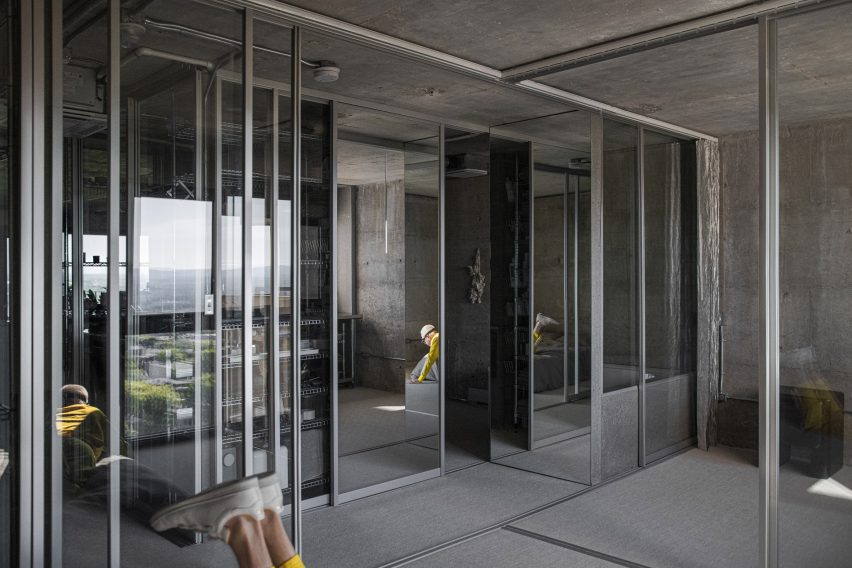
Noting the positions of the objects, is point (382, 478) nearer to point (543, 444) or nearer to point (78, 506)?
point (543, 444)

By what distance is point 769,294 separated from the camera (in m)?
3.32

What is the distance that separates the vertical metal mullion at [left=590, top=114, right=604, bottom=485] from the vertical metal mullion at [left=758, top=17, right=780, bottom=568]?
5.82 ft

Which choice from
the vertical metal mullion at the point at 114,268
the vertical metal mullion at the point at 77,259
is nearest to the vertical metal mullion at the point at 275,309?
the vertical metal mullion at the point at 114,268

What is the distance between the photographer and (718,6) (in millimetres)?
3316

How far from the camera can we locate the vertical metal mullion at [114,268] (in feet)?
8.74

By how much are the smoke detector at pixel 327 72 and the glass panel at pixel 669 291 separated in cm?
276

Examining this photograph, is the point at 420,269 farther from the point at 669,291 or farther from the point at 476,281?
the point at 669,291

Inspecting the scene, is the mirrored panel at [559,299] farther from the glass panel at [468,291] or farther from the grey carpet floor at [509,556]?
the grey carpet floor at [509,556]

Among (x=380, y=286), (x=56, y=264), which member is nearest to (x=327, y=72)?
(x=380, y=286)

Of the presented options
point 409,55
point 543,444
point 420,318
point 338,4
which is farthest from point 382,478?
point 338,4

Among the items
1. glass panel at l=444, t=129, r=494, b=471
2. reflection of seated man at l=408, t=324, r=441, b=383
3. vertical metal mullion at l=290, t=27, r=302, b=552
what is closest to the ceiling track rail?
glass panel at l=444, t=129, r=494, b=471

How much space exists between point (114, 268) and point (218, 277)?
494mm

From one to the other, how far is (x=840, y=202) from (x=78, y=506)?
340 cm

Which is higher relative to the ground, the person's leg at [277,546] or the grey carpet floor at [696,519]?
the person's leg at [277,546]
